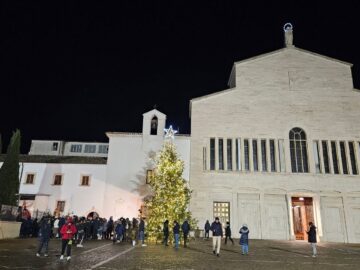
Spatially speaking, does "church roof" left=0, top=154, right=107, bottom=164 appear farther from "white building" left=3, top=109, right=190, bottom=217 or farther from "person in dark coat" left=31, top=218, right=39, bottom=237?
"person in dark coat" left=31, top=218, right=39, bottom=237

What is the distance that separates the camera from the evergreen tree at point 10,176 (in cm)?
2309

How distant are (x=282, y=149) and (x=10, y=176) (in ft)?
76.0

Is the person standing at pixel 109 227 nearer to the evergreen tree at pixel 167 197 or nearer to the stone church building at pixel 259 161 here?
the evergreen tree at pixel 167 197

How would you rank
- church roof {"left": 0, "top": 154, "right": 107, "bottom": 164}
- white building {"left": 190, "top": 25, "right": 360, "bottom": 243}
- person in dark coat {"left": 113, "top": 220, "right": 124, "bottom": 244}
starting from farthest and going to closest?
church roof {"left": 0, "top": 154, "right": 107, "bottom": 164}, white building {"left": 190, "top": 25, "right": 360, "bottom": 243}, person in dark coat {"left": 113, "top": 220, "right": 124, "bottom": 244}

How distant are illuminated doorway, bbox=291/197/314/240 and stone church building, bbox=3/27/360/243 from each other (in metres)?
0.09

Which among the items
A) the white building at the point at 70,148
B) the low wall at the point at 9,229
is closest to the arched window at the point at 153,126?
the low wall at the point at 9,229

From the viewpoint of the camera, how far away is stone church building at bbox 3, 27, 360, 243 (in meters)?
26.5

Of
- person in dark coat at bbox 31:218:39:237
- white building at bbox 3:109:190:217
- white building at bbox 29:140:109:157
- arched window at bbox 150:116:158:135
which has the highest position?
white building at bbox 29:140:109:157

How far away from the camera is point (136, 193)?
28844 millimetres

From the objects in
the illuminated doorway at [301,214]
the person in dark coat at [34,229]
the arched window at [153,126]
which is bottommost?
the person in dark coat at [34,229]

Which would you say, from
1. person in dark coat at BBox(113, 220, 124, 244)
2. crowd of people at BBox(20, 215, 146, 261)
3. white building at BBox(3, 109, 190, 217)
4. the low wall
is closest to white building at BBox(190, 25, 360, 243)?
white building at BBox(3, 109, 190, 217)

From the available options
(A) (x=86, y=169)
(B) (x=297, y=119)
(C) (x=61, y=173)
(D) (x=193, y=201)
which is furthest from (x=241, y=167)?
(C) (x=61, y=173)

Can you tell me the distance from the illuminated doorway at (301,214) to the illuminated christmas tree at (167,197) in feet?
37.0

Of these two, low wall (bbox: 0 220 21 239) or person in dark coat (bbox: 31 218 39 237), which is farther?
person in dark coat (bbox: 31 218 39 237)
